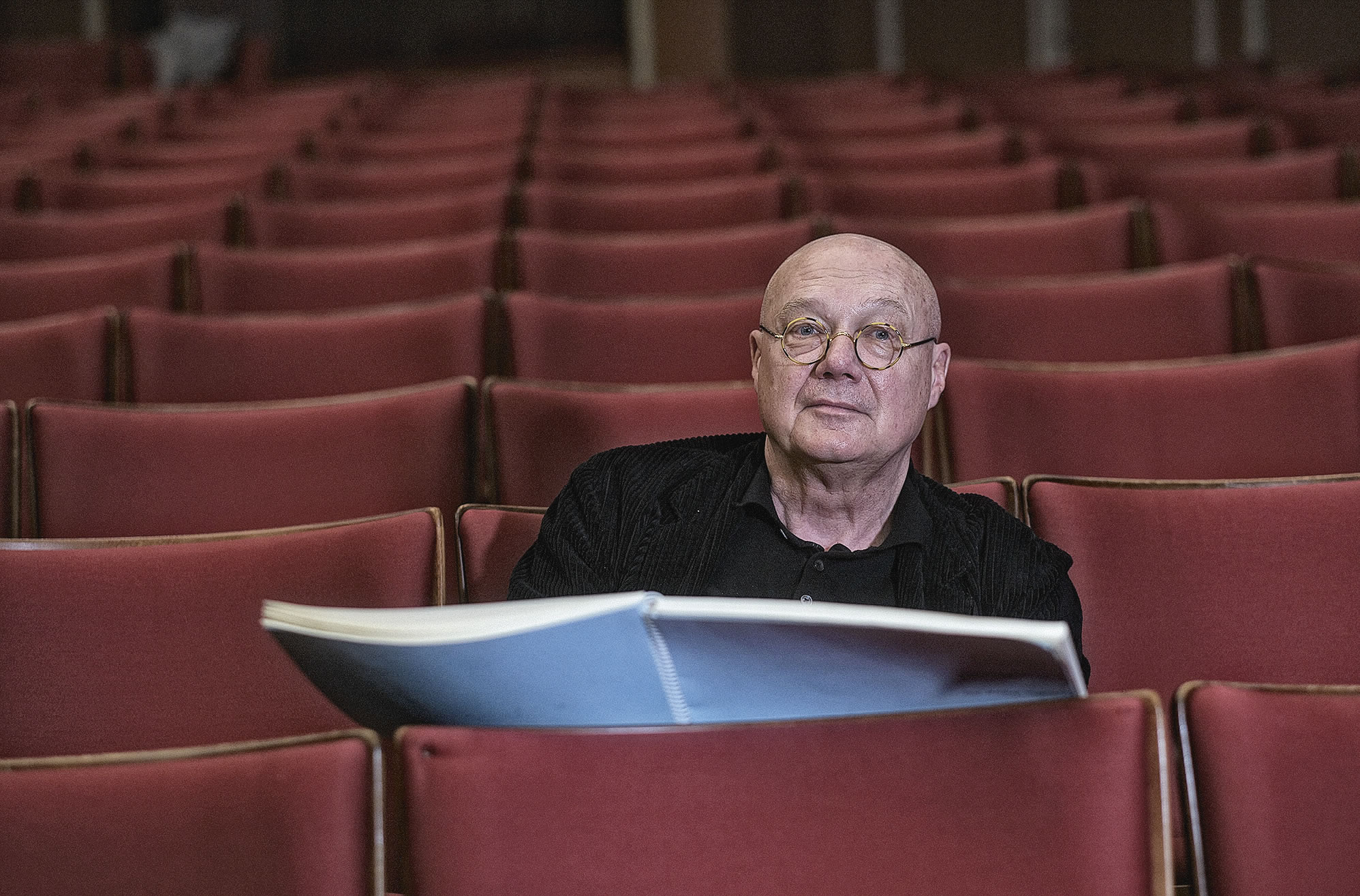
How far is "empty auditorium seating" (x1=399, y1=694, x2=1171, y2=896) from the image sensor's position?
25 cm

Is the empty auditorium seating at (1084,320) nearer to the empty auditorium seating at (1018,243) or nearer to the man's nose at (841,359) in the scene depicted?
the empty auditorium seating at (1018,243)

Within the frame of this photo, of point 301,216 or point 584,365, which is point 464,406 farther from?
point 301,216

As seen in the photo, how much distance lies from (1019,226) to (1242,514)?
0.41 metres

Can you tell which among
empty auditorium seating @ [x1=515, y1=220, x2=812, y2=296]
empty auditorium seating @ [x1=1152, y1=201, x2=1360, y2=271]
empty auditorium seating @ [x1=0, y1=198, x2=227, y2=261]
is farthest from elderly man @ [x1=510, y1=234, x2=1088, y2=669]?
empty auditorium seating @ [x1=0, y1=198, x2=227, y2=261]

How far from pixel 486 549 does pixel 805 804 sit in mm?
191

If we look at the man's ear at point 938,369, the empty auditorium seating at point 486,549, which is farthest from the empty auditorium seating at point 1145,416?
the empty auditorium seating at point 486,549

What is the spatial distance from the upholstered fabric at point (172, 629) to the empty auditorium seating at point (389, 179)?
717 millimetres

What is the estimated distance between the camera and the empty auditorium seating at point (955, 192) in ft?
3.09

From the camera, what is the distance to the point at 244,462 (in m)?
0.50

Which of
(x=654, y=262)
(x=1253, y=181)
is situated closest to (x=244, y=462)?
(x=654, y=262)

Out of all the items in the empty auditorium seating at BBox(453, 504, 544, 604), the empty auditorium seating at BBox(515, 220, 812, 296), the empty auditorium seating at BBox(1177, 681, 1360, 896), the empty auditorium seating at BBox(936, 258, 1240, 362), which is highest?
the empty auditorium seating at BBox(515, 220, 812, 296)

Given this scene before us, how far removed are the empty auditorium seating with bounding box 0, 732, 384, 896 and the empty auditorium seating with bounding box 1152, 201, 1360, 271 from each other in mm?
675

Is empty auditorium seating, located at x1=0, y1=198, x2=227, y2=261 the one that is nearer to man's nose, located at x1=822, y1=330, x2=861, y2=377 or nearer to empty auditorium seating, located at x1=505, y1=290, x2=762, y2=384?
empty auditorium seating, located at x1=505, y1=290, x2=762, y2=384

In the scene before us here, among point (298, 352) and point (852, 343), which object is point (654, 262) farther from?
point (852, 343)
